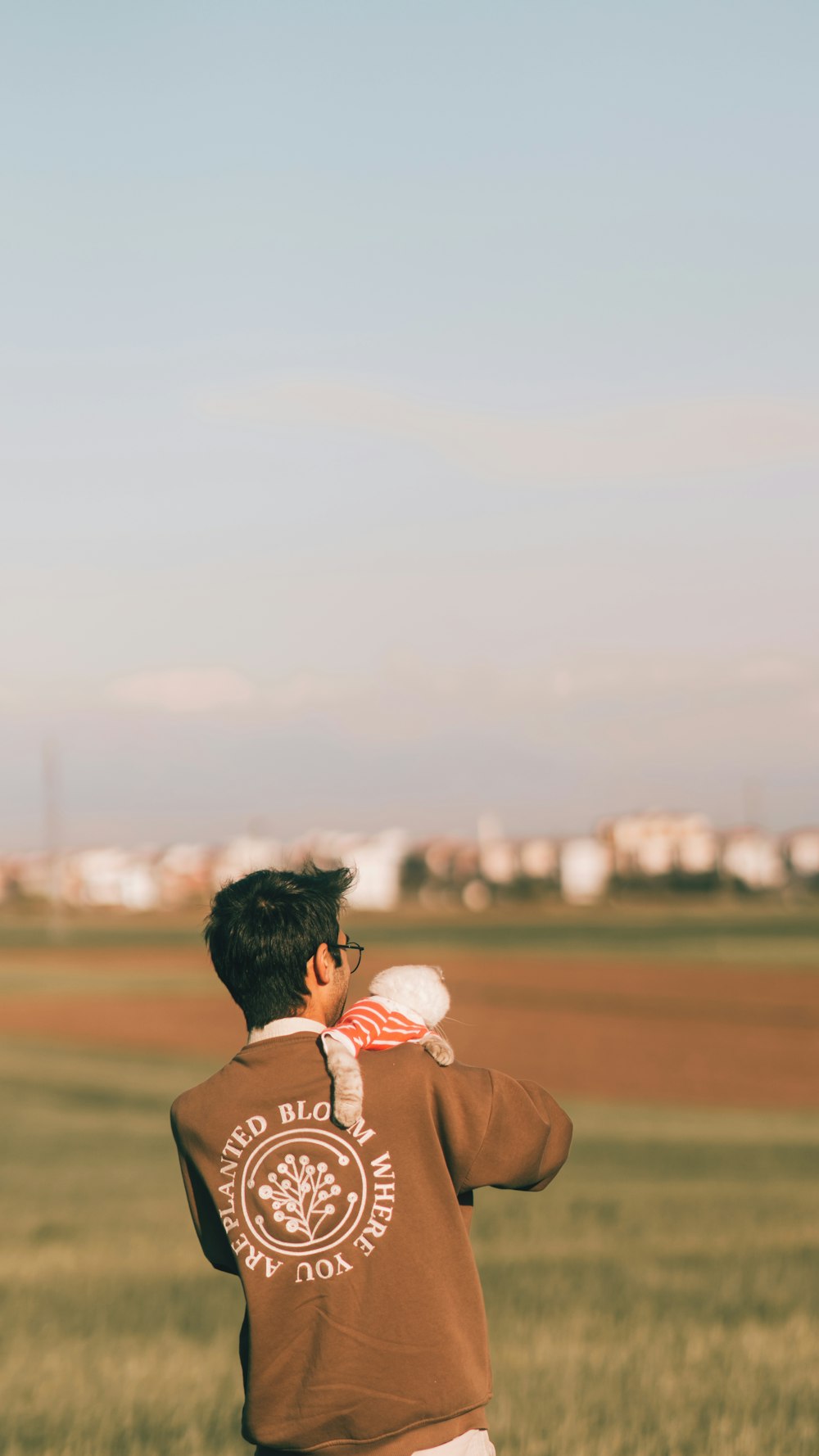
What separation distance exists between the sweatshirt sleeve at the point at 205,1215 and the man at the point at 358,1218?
0.14ft

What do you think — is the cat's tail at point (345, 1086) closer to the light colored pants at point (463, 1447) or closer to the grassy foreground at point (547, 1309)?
the light colored pants at point (463, 1447)

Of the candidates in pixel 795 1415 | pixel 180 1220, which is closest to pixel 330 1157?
pixel 795 1415

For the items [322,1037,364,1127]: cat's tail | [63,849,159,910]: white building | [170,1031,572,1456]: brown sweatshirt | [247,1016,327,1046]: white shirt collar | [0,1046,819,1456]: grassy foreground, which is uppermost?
[247,1016,327,1046]: white shirt collar

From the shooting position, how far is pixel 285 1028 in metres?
2.69

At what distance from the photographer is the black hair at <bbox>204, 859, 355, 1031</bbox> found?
8.81 ft

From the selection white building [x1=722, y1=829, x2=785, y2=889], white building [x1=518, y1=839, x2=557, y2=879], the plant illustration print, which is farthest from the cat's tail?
white building [x1=518, y1=839, x2=557, y2=879]

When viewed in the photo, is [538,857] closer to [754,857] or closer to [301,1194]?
[754,857]

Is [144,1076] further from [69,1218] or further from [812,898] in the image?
[812,898]

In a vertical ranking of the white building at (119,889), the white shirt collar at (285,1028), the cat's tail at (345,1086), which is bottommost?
the white building at (119,889)

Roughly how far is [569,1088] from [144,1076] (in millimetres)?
6203

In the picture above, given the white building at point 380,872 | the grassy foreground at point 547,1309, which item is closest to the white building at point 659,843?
the white building at point 380,872

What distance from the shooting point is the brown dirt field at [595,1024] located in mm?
25438

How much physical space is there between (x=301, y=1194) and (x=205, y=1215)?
0.25m

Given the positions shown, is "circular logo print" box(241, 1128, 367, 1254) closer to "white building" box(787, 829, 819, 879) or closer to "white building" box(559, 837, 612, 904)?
"white building" box(559, 837, 612, 904)
